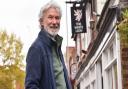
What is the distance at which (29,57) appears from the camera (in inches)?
195

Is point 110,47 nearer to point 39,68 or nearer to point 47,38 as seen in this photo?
point 47,38

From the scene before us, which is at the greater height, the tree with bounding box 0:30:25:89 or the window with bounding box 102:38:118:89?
the window with bounding box 102:38:118:89

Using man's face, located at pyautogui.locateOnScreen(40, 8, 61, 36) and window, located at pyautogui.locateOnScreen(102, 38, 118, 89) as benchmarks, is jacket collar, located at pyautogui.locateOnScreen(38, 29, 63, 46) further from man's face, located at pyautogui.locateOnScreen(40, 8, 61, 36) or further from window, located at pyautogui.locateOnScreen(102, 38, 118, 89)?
window, located at pyautogui.locateOnScreen(102, 38, 118, 89)

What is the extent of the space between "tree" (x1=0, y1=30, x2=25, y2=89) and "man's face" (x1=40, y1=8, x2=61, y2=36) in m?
40.4

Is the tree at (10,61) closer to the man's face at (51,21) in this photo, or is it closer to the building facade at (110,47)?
the building facade at (110,47)

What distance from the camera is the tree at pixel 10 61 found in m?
45.8

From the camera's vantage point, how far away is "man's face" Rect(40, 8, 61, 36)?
5035 millimetres

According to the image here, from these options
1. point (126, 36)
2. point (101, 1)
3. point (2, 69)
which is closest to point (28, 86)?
point (126, 36)

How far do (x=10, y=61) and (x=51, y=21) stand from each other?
41.5m

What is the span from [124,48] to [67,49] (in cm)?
3699

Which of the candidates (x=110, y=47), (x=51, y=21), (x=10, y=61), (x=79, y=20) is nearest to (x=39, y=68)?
(x=51, y=21)

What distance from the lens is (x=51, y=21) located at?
5043 mm

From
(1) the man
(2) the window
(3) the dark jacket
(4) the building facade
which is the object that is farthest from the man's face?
(2) the window

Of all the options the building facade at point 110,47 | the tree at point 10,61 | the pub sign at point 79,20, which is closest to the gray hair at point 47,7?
the building facade at point 110,47
